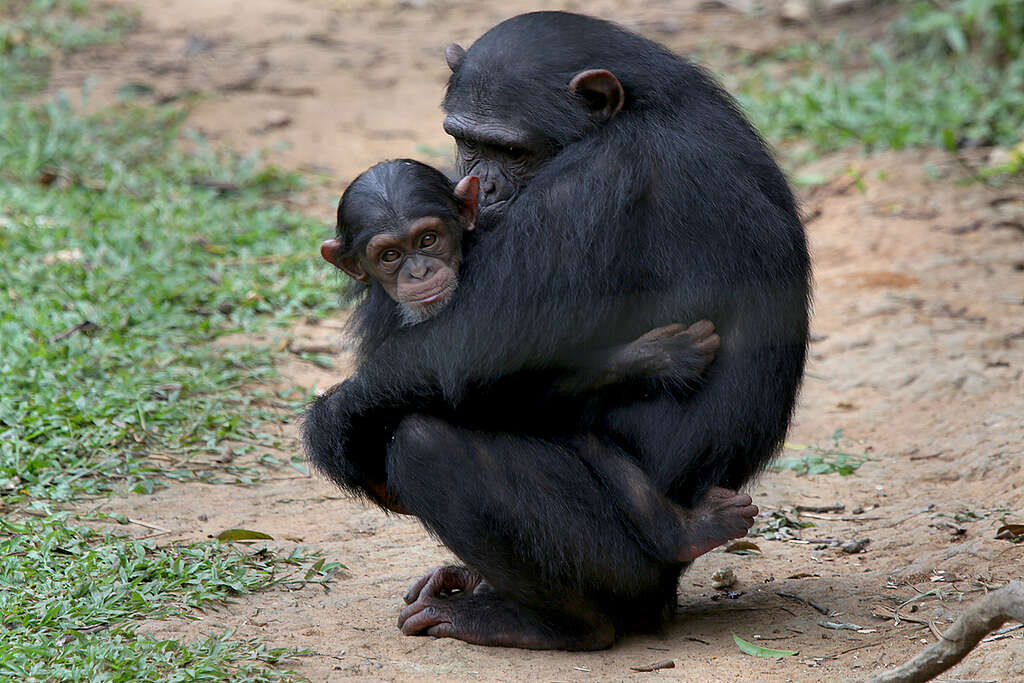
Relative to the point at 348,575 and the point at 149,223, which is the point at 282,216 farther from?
the point at 348,575

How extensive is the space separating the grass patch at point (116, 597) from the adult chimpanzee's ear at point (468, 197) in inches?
56.6

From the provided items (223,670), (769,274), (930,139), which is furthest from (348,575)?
(930,139)

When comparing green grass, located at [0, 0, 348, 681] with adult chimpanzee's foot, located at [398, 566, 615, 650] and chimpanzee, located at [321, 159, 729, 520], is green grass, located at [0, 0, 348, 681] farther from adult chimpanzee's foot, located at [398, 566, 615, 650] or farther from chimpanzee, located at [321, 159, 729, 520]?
chimpanzee, located at [321, 159, 729, 520]

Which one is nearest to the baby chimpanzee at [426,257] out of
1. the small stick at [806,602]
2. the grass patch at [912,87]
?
the small stick at [806,602]

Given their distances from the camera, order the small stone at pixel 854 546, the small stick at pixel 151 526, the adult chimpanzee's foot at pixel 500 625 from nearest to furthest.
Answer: the adult chimpanzee's foot at pixel 500 625 → the small stick at pixel 151 526 → the small stone at pixel 854 546

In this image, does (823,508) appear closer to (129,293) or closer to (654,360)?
(654,360)

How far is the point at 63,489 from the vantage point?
198 inches

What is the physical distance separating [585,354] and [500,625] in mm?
985

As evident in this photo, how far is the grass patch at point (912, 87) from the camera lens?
9398 millimetres

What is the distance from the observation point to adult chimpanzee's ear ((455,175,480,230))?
4.31 metres

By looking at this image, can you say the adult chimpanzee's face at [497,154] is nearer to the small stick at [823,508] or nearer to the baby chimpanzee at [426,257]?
Result: the baby chimpanzee at [426,257]

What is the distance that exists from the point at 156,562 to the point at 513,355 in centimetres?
154

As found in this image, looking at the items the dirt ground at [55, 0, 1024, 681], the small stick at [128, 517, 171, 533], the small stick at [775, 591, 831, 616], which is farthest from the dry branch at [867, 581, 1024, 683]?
the small stick at [128, 517, 171, 533]

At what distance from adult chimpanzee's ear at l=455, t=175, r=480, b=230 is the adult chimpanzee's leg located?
0.77m
